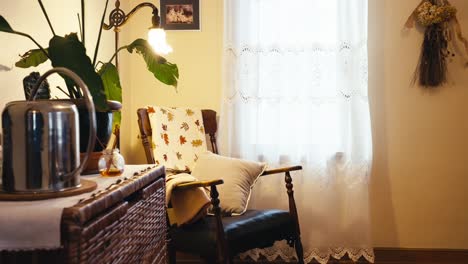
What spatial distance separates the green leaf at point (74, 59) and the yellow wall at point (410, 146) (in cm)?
A: 195

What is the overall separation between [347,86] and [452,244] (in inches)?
46.2

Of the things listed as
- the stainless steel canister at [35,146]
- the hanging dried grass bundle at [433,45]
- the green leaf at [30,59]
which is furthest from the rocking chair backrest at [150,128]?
the stainless steel canister at [35,146]

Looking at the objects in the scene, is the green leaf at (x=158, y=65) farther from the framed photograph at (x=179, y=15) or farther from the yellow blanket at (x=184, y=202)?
the framed photograph at (x=179, y=15)

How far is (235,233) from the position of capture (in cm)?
188

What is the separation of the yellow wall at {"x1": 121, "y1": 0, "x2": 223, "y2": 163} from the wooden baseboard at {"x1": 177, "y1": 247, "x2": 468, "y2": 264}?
0.97 m

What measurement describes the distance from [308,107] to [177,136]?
2.58 ft

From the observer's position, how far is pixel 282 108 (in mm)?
2590

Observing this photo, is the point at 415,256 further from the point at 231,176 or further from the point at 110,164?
the point at 110,164

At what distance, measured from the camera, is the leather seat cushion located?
6.06ft

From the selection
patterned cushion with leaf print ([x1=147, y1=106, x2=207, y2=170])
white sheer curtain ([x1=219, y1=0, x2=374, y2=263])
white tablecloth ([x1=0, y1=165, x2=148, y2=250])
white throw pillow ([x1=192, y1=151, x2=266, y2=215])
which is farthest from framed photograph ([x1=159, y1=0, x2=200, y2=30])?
white tablecloth ([x1=0, y1=165, x2=148, y2=250])

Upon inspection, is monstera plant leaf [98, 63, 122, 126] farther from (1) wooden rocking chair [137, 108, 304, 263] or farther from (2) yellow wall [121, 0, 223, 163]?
(2) yellow wall [121, 0, 223, 163]

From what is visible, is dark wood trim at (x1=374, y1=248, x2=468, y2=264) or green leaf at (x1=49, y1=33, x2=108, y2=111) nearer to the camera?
green leaf at (x1=49, y1=33, x2=108, y2=111)

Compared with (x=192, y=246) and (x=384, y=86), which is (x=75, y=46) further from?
(x=384, y=86)

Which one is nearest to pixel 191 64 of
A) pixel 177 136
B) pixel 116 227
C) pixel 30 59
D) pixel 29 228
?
pixel 177 136
